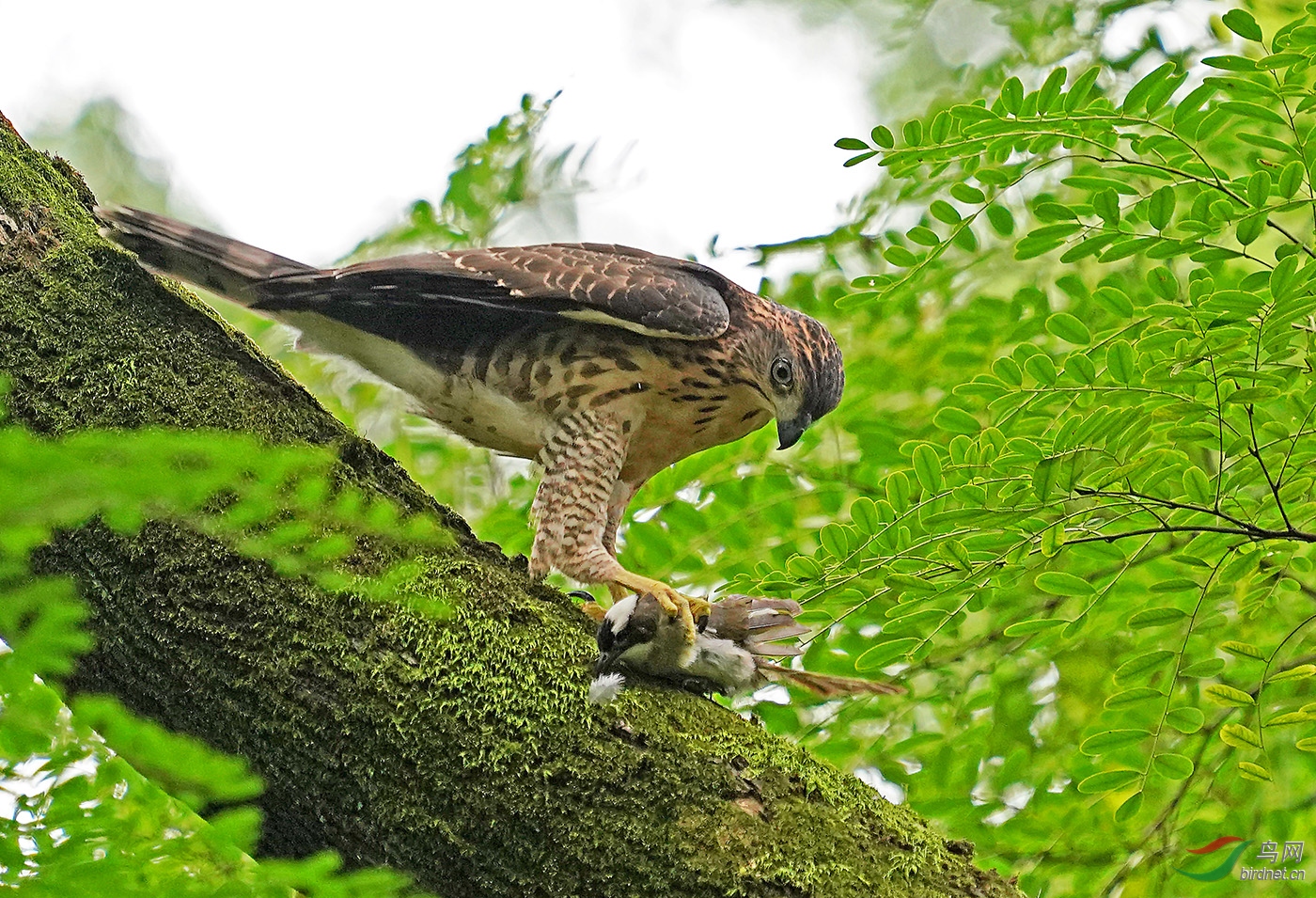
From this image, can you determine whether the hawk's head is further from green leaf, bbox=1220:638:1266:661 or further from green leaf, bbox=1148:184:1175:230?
green leaf, bbox=1220:638:1266:661

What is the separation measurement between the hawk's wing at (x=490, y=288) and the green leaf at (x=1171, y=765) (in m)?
1.81

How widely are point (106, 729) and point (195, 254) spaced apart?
1.91m

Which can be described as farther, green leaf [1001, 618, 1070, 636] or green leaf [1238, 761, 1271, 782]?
green leaf [1001, 618, 1070, 636]

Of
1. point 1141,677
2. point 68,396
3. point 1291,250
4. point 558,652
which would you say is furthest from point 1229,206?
point 68,396

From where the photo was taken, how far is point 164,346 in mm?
2404

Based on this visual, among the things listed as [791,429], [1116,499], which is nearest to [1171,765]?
[1116,499]

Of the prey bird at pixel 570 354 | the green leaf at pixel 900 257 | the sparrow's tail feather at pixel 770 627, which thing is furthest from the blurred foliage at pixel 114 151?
the sparrow's tail feather at pixel 770 627

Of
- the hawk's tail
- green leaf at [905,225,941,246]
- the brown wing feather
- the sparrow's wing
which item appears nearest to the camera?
the sparrow's wing

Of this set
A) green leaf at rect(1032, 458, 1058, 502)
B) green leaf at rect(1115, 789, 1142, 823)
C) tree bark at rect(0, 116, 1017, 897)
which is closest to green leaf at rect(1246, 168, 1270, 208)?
green leaf at rect(1032, 458, 1058, 502)

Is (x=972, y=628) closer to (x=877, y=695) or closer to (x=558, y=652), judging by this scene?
(x=877, y=695)

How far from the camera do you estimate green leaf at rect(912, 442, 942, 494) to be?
2.31 meters

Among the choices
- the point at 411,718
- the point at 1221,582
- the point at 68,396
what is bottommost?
the point at 411,718

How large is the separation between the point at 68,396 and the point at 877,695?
2.16 meters

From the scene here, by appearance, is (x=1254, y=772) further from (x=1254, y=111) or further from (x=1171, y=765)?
(x=1254, y=111)
